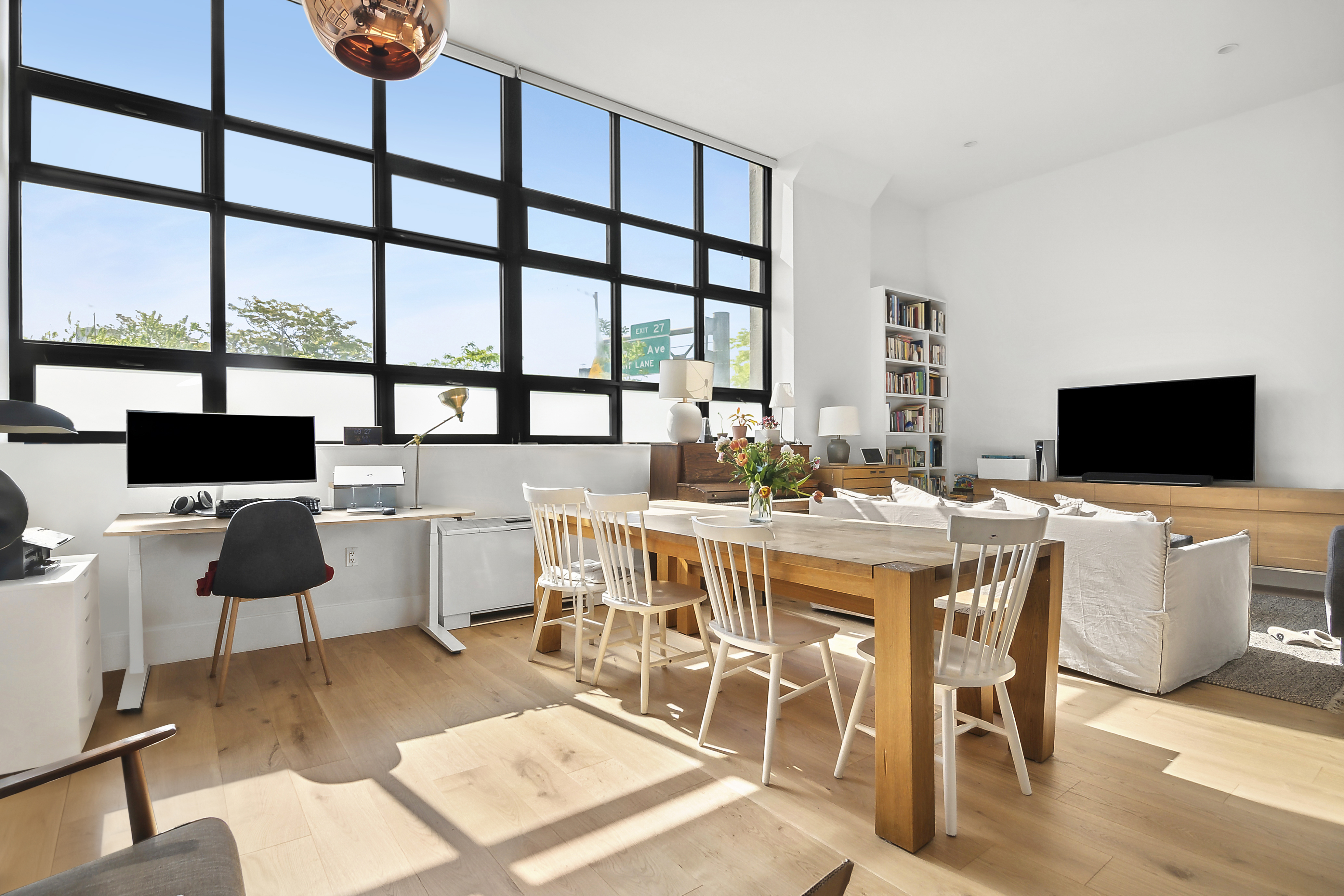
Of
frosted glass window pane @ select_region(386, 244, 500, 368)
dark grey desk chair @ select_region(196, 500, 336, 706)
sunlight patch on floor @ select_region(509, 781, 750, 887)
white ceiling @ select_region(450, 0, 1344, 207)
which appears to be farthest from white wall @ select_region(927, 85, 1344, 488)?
dark grey desk chair @ select_region(196, 500, 336, 706)

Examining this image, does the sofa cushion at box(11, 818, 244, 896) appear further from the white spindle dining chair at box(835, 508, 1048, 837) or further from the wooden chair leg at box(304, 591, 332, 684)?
the wooden chair leg at box(304, 591, 332, 684)

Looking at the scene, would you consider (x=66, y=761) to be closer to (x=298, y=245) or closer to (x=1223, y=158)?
(x=298, y=245)

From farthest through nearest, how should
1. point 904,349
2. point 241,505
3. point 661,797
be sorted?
point 904,349 → point 241,505 → point 661,797

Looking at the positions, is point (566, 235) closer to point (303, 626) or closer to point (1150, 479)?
point (303, 626)

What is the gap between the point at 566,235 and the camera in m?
4.82

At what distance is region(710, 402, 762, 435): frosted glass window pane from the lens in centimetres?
557

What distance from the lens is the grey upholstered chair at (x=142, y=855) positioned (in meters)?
0.98

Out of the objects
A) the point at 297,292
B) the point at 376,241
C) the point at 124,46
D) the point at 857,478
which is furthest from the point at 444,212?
the point at 857,478

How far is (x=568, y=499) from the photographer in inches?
116

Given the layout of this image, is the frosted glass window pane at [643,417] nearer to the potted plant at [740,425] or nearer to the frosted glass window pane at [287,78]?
the potted plant at [740,425]

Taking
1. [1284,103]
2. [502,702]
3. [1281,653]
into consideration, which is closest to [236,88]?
[502,702]

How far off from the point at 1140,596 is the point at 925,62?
141 inches

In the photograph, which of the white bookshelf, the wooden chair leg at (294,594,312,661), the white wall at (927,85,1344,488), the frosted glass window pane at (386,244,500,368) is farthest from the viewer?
the white bookshelf

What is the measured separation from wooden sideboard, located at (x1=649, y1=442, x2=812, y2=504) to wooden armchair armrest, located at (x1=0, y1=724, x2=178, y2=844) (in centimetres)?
354
